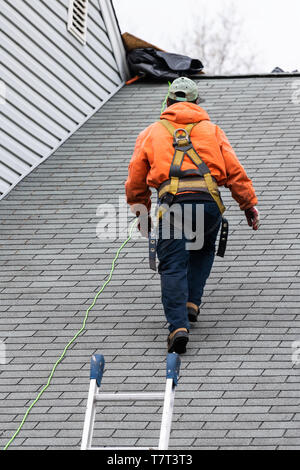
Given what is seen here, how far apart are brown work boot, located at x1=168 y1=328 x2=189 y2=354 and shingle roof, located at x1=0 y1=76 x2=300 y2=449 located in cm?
10

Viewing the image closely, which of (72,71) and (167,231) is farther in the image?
(72,71)

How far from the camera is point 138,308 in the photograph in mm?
7008

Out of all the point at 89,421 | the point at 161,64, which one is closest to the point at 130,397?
the point at 89,421

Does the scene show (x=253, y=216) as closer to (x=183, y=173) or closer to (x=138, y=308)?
(x=183, y=173)

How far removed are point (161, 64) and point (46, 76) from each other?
1.85m

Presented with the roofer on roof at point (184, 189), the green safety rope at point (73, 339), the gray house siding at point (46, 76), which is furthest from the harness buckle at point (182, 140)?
the gray house siding at point (46, 76)

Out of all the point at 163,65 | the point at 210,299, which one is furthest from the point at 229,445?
the point at 163,65

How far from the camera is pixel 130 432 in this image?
5.51m

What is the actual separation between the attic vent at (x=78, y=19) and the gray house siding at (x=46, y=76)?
0.07 m

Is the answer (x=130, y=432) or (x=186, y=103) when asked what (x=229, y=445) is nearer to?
(x=130, y=432)

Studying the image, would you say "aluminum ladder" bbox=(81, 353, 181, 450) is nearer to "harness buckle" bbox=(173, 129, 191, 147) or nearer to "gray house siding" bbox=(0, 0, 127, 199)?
"harness buckle" bbox=(173, 129, 191, 147)

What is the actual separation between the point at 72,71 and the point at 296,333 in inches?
199
